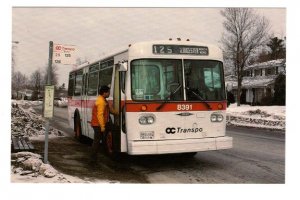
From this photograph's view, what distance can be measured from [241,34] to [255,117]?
858 centimetres

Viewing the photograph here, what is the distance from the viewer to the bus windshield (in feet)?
30.0

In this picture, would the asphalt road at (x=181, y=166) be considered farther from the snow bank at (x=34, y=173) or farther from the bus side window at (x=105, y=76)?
the bus side window at (x=105, y=76)

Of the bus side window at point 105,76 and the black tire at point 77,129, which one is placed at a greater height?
the bus side window at point 105,76

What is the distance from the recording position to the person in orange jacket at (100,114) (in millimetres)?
9680

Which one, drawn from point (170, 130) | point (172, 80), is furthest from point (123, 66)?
point (170, 130)

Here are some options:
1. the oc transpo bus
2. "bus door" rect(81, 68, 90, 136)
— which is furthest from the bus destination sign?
"bus door" rect(81, 68, 90, 136)

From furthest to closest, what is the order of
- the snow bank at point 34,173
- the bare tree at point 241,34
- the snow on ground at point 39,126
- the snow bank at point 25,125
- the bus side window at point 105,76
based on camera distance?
the snow bank at point 25,125 < the bare tree at point 241,34 < the bus side window at point 105,76 < the snow on ground at point 39,126 < the snow bank at point 34,173

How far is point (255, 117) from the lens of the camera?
2300 centimetres

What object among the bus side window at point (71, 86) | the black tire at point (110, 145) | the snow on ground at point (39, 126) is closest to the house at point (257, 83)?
the snow on ground at point (39, 126)

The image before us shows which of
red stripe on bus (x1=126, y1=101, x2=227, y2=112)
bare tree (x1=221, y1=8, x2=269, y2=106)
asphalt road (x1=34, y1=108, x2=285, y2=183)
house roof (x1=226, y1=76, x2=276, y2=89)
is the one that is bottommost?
asphalt road (x1=34, y1=108, x2=285, y2=183)

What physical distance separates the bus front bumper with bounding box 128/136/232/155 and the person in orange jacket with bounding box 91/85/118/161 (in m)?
1.03

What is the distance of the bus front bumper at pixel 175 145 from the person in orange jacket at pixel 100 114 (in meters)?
1.03

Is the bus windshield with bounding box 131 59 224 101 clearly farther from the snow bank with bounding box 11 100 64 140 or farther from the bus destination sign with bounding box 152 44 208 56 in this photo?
the snow bank with bounding box 11 100 64 140

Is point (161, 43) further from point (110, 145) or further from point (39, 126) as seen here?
point (39, 126)
